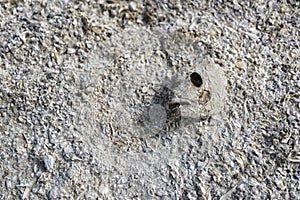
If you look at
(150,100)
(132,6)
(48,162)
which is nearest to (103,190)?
(48,162)

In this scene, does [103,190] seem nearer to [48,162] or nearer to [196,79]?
[48,162]

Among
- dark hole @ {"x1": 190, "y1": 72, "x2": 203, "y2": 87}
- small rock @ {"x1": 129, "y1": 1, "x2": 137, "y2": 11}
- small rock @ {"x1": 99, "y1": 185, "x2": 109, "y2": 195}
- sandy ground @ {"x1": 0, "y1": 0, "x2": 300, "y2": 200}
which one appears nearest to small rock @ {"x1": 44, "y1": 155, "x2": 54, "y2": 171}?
sandy ground @ {"x1": 0, "y1": 0, "x2": 300, "y2": 200}

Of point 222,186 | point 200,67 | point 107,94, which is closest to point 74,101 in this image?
point 107,94

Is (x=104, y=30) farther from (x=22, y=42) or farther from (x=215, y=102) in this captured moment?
(x=215, y=102)

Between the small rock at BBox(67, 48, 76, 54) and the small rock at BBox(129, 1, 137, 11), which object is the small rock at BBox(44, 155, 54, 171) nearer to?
the small rock at BBox(67, 48, 76, 54)

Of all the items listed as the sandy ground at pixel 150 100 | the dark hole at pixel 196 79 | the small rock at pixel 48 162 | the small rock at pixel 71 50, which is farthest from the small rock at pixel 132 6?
the small rock at pixel 48 162

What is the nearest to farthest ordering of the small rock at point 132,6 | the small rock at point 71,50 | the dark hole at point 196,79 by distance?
the dark hole at point 196,79 < the small rock at point 71,50 < the small rock at point 132,6

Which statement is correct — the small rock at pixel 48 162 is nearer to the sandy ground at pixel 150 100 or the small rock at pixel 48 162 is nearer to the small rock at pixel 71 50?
the sandy ground at pixel 150 100
